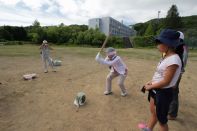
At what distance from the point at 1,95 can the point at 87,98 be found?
2.71m

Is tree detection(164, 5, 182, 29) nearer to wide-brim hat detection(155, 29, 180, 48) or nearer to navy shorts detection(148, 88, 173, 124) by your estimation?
Answer: wide-brim hat detection(155, 29, 180, 48)

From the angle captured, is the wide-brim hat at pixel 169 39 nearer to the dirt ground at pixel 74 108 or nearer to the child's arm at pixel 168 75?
the child's arm at pixel 168 75

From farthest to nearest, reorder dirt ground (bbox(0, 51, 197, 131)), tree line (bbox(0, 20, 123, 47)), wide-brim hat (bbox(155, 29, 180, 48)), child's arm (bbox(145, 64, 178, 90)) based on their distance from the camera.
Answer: tree line (bbox(0, 20, 123, 47)) → dirt ground (bbox(0, 51, 197, 131)) → wide-brim hat (bbox(155, 29, 180, 48)) → child's arm (bbox(145, 64, 178, 90))

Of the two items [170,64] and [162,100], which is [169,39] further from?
[162,100]

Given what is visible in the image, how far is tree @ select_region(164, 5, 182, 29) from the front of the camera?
68.5 metres

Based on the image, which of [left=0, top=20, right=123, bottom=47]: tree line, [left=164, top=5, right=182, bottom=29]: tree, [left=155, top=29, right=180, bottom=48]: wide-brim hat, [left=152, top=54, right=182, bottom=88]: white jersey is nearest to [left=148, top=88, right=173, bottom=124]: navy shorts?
[left=152, top=54, right=182, bottom=88]: white jersey

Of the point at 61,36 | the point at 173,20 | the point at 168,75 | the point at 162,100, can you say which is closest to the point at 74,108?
the point at 162,100

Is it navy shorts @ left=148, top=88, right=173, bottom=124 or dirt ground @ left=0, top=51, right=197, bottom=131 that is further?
dirt ground @ left=0, top=51, right=197, bottom=131

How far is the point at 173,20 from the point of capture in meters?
68.8

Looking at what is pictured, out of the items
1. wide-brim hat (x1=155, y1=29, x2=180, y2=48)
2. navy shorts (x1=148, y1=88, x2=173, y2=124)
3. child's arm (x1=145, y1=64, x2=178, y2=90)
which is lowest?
navy shorts (x1=148, y1=88, x2=173, y2=124)

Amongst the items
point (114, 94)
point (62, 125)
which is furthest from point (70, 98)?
point (62, 125)

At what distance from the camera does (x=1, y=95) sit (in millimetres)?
7035

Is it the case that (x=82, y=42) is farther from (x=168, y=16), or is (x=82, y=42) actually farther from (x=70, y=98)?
(x=70, y=98)

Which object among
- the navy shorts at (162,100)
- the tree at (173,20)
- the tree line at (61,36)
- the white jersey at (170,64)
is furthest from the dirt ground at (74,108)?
the tree at (173,20)
